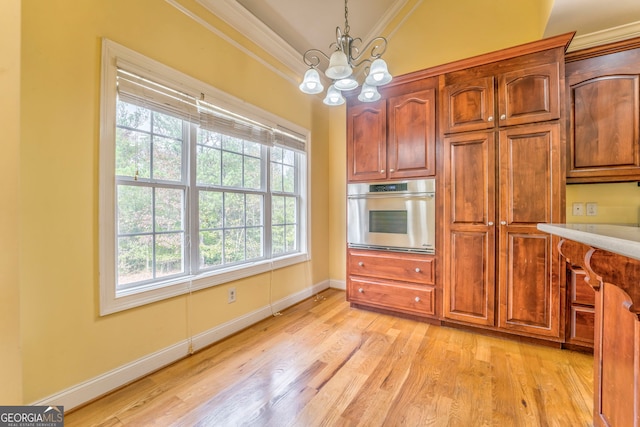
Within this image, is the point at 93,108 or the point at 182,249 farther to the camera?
the point at 182,249

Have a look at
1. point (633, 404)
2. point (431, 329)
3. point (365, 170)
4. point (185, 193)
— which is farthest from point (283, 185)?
point (633, 404)

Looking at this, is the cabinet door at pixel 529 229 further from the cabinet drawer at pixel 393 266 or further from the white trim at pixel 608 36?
the white trim at pixel 608 36

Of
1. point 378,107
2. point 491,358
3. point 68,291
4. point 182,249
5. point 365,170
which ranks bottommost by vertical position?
point 491,358

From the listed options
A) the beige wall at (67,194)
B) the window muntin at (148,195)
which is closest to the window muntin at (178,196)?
the window muntin at (148,195)

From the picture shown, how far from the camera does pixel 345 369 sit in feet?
6.40

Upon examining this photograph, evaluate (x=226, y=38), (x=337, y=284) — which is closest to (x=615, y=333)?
(x=337, y=284)

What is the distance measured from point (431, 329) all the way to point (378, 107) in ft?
7.73

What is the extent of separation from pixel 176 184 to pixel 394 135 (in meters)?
2.14

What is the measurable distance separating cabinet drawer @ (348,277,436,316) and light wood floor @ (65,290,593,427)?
289mm

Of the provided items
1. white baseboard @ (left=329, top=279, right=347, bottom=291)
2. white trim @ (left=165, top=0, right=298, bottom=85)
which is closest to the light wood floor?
white baseboard @ (left=329, top=279, right=347, bottom=291)

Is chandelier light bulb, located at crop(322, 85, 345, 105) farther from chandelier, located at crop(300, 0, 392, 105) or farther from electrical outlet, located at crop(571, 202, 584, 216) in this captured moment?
electrical outlet, located at crop(571, 202, 584, 216)

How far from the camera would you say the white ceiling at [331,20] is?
2.13 metres

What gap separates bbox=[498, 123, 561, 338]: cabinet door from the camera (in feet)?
7.19

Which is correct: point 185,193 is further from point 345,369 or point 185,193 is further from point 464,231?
point 464,231
